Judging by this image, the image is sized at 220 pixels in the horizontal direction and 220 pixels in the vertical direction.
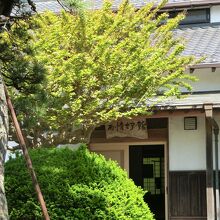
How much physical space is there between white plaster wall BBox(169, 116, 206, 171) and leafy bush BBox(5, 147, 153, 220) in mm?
5402

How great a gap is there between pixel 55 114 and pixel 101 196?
11.4 ft

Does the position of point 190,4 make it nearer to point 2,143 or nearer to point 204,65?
point 204,65

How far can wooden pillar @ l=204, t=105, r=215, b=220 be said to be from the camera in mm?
10337

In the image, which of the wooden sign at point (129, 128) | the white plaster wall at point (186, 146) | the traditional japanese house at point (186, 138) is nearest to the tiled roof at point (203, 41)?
the traditional japanese house at point (186, 138)

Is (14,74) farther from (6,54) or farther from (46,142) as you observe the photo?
(46,142)

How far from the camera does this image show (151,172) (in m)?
13.9

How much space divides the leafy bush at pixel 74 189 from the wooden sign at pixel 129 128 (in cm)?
566

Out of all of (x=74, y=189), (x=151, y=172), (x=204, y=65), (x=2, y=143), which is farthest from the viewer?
(x=151, y=172)

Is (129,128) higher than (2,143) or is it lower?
higher

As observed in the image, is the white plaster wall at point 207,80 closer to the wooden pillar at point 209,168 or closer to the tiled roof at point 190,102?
the tiled roof at point 190,102

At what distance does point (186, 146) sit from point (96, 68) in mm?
3410

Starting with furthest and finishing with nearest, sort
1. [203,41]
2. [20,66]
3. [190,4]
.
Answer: [190,4], [203,41], [20,66]

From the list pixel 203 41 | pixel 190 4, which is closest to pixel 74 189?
pixel 203 41

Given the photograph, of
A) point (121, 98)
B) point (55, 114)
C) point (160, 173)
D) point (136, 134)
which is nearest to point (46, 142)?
point (55, 114)
